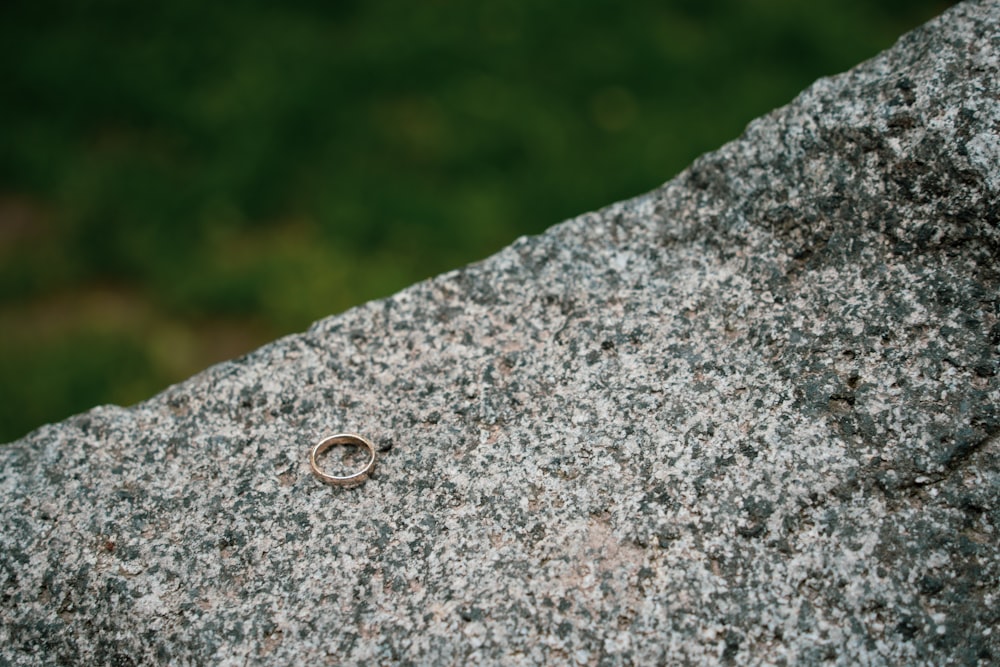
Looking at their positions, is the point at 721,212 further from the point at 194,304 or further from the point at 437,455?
the point at 194,304

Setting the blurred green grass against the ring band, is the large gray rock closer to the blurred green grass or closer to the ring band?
the ring band

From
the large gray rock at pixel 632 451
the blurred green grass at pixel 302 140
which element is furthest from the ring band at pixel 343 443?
the blurred green grass at pixel 302 140

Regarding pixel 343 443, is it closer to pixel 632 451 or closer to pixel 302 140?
pixel 632 451

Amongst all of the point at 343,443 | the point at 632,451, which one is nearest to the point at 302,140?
the point at 343,443

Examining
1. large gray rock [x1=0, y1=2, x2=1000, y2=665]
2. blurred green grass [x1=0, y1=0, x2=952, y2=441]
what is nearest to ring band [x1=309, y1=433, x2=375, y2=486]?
large gray rock [x1=0, y1=2, x2=1000, y2=665]

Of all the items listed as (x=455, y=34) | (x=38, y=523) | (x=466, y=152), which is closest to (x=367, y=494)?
(x=38, y=523)

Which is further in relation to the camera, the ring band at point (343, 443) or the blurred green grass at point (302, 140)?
the blurred green grass at point (302, 140)

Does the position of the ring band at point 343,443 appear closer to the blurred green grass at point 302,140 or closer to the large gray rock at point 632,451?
the large gray rock at point 632,451
